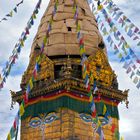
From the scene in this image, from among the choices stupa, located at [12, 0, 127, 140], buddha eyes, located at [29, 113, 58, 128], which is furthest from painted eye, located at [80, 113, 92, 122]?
buddha eyes, located at [29, 113, 58, 128]

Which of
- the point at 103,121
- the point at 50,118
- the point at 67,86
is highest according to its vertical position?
the point at 67,86

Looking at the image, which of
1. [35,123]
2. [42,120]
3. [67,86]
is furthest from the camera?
[35,123]

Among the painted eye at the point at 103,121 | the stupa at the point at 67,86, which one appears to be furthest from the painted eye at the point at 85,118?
the painted eye at the point at 103,121

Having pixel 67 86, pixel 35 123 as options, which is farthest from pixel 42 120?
pixel 67 86

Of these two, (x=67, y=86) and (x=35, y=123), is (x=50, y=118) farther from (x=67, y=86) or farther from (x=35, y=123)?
(x=67, y=86)

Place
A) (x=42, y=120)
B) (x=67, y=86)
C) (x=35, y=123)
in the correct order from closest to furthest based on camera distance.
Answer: (x=67, y=86) → (x=42, y=120) → (x=35, y=123)

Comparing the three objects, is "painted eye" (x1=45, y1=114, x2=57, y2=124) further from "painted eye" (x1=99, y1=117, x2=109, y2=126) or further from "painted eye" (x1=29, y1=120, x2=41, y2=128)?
"painted eye" (x1=99, y1=117, x2=109, y2=126)

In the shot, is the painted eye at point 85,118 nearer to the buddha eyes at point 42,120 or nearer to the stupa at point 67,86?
the stupa at point 67,86

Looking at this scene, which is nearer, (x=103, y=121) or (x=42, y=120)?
(x=42, y=120)

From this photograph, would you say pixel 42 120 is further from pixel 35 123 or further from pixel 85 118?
pixel 85 118

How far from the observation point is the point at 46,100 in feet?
63.5

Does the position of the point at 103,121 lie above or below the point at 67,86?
below

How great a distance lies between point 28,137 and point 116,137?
3.83 meters

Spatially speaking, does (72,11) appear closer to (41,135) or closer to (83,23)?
(83,23)
